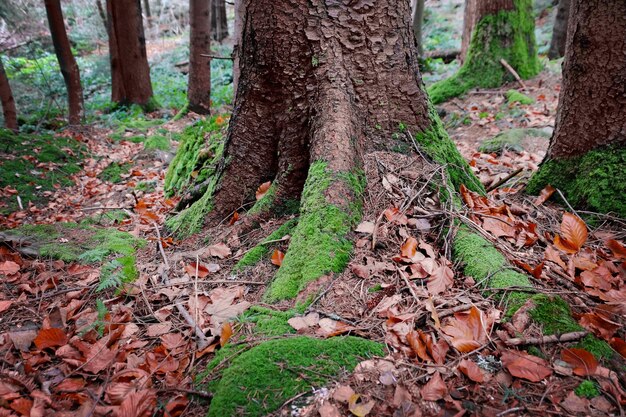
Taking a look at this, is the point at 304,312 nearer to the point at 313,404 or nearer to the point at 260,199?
the point at 313,404

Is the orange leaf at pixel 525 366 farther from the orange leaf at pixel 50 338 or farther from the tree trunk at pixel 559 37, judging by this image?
the tree trunk at pixel 559 37

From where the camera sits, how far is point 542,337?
163 centimetres

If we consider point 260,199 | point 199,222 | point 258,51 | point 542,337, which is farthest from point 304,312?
point 258,51

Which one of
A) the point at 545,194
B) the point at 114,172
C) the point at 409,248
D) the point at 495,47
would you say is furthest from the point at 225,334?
the point at 495,47

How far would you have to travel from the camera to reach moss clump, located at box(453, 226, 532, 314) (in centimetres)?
185

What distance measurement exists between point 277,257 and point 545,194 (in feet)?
6.79

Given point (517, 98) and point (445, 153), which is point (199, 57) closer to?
point (517, 98)

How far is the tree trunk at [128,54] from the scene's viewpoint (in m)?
10.2

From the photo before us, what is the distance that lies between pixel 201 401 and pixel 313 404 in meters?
0.49

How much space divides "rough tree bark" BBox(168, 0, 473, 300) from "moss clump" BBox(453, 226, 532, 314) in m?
0.63

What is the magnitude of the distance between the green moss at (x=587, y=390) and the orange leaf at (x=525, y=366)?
0.33ft

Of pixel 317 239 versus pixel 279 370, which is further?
pixel 317 239

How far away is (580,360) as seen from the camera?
152cm

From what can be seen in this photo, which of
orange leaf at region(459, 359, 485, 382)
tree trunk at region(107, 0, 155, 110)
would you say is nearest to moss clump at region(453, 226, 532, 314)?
orange leaf at region(459, 359, 485, 382)
